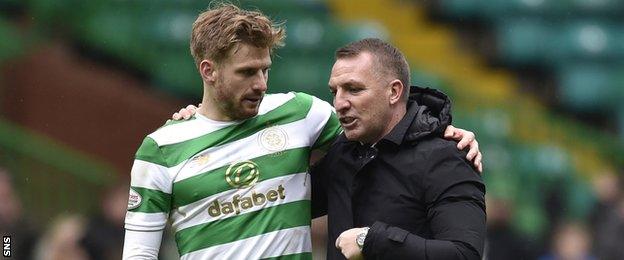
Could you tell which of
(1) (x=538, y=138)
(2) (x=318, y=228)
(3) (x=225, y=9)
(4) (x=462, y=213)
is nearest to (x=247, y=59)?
(3) (x=225, y=9)

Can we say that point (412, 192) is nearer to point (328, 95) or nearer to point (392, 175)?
point (392, 175)

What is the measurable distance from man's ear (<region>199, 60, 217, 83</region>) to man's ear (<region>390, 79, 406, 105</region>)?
1.71 ft

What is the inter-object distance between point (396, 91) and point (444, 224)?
44 cm

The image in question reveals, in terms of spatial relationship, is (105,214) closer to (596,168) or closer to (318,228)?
(318,228)

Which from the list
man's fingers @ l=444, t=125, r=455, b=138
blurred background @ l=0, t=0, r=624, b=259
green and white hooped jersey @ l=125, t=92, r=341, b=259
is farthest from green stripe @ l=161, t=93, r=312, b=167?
blurred background @ l=0, t=0, r=624, b=259

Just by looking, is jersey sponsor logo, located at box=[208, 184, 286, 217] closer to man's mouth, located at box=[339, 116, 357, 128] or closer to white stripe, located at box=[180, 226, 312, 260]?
white stripe, located at box=[180, 226, 312, 260]

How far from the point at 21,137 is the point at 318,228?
190 cm

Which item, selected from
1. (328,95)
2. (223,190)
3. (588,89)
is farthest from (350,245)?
(588,89)

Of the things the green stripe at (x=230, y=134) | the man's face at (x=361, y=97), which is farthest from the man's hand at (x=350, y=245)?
the green stripe at (x=230, y=134)

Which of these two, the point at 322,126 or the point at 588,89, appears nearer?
the point at 322,126

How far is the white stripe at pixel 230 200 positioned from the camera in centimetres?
337

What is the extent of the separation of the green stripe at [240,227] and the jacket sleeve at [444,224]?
0.38 metres

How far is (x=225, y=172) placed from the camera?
338 cm

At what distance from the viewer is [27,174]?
7090 mm
